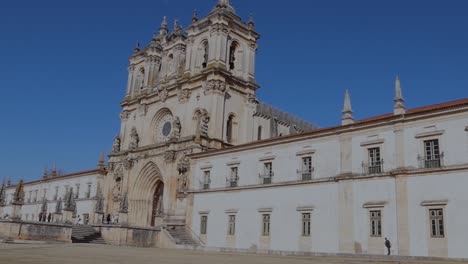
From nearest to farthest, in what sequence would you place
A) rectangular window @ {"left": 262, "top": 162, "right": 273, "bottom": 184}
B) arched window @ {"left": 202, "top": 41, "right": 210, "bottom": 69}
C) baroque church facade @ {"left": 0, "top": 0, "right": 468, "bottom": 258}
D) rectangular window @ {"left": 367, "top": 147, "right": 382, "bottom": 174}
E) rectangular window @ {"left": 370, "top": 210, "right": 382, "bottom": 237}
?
baroque church facade @ {"left": 0, "top": 0, "right": 468, "bottom": 258} → rectangular window @ {"left": 370, "top": 210, "right": 382, "bottom": 237} → rectangular window @ {"left": 367, "top": 147, "right": 382, "bottom": 174} → rectangular window @ {"left": 262, "top": 162, "right": 273, "bottom": 184} → arched window @ {"left": 202, "top": 41, "right": 210, "bottom": 69}

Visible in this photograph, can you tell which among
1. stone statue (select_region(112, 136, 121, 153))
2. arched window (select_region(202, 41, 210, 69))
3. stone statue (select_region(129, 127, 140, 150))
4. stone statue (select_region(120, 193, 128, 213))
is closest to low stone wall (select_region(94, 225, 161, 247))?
stone statue (select_region(120, 193, 128, 213))

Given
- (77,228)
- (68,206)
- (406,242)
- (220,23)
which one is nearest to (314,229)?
(406,242)

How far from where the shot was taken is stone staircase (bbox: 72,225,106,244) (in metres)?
35.5

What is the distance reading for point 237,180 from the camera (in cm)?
3447

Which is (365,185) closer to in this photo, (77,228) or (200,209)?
(200,209)

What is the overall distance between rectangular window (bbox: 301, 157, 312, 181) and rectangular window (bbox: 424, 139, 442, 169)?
777cm

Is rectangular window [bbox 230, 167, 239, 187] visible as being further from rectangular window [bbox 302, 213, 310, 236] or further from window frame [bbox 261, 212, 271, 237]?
rectangular window [bbox 302, 213, 310, 236]

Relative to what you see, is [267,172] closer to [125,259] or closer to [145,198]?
[145,198]

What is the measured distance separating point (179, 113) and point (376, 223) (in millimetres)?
24740

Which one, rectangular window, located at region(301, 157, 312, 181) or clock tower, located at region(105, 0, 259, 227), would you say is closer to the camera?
rectangular window, located at region(301, 157, 312, 181)

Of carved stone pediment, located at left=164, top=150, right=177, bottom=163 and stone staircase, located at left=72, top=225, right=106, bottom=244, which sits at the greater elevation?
carved stone pediment, located at left=164, top=150, right=177, bottom=163

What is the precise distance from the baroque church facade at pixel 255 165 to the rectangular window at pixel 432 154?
57 mm

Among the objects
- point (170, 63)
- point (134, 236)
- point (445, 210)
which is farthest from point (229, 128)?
point (445, 210)

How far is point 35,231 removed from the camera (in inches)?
1239
